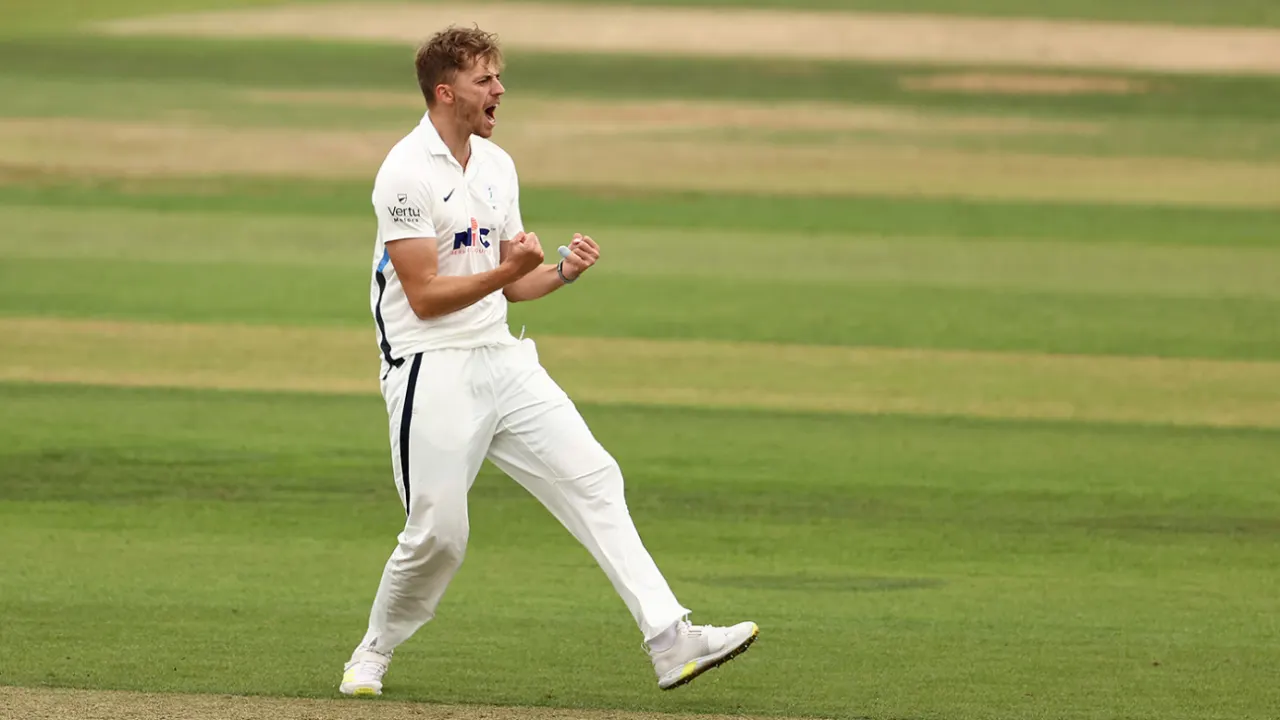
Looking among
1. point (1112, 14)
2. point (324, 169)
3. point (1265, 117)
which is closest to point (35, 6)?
point (324, 169)

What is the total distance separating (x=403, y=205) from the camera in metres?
5.91

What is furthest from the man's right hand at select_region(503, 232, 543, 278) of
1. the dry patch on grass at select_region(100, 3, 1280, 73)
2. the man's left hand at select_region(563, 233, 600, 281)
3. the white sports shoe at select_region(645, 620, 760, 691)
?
the dry patch on grass at select_region(100, 3, 1280, 73)

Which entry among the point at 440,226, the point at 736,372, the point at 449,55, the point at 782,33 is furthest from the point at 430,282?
the point at 782,33

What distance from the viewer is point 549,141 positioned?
20.7m

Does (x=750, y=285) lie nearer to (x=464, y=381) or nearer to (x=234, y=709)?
(x=464, y=381)

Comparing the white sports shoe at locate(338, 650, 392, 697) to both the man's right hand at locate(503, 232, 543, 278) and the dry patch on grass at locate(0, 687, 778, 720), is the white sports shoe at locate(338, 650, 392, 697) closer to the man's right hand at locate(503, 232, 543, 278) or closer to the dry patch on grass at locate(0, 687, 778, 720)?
the dry patch on grass at locate(0, 687, 778, 720)

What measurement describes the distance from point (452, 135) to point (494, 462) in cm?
93

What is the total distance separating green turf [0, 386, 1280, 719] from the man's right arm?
117 centimetres

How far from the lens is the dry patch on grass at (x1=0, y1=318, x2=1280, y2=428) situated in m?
11.8

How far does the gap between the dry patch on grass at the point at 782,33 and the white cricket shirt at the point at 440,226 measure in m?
18.9

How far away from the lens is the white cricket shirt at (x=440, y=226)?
5930 mm

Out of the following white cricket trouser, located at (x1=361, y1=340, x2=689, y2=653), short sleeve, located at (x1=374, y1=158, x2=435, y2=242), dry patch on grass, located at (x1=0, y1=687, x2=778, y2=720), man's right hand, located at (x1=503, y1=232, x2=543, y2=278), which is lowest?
dry patch on grass, located at (x1=0, y1=687, x2=778, y2=720)

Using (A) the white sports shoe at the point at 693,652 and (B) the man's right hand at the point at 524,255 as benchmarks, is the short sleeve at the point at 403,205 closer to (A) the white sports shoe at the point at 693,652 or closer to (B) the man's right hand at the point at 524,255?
(B) the man's right hand at the point at 524,255

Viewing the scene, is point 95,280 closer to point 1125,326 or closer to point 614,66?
point 1125,326
